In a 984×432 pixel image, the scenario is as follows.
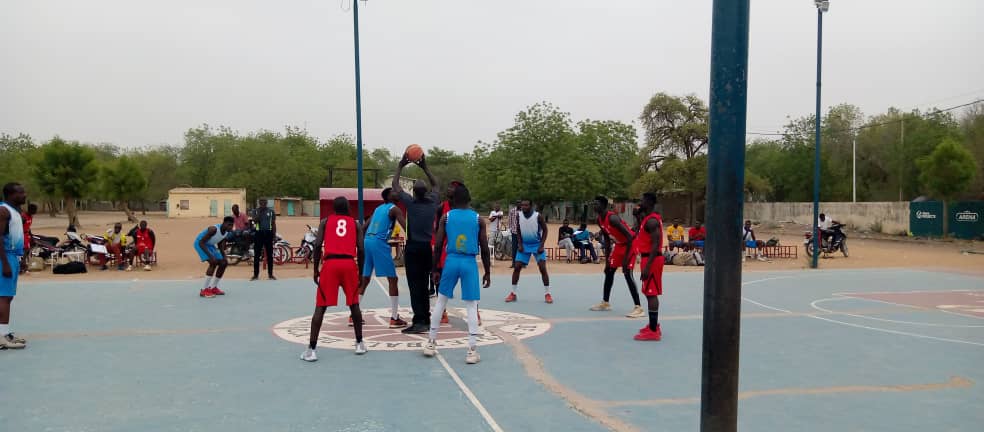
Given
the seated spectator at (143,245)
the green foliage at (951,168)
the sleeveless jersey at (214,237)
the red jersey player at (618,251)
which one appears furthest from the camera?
the green foliage at (951,168)

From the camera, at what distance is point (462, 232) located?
7551mm

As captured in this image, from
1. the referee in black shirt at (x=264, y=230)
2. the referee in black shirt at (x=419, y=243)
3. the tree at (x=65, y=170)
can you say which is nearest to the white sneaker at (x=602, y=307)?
the referee in black shirt at (x=419, y=243)

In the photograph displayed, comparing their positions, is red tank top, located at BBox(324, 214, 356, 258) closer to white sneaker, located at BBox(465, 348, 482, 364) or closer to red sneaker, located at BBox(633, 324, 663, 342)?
white sneaker, located at BBox(465, 348, 482, 364)

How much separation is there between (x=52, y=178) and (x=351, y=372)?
43362 millimetres

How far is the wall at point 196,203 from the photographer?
2586 inches

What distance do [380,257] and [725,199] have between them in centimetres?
700

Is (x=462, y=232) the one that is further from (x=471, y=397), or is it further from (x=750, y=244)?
(x=750, y=244)

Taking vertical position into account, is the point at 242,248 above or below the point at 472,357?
above

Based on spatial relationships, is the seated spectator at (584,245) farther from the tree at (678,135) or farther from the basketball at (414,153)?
the tree at (678,135)

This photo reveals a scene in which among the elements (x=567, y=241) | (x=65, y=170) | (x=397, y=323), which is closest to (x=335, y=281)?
(x=397, y=323)

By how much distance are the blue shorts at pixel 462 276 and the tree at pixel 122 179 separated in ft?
176

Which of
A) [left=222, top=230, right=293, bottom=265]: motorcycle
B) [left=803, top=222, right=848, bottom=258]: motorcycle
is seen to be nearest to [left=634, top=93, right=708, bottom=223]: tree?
[left=803, top=222, right=848, bottom=258]: motorcycle

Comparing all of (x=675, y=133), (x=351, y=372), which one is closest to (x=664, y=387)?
(x=351, y=372)

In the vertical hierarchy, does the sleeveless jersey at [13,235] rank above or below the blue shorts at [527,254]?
above
